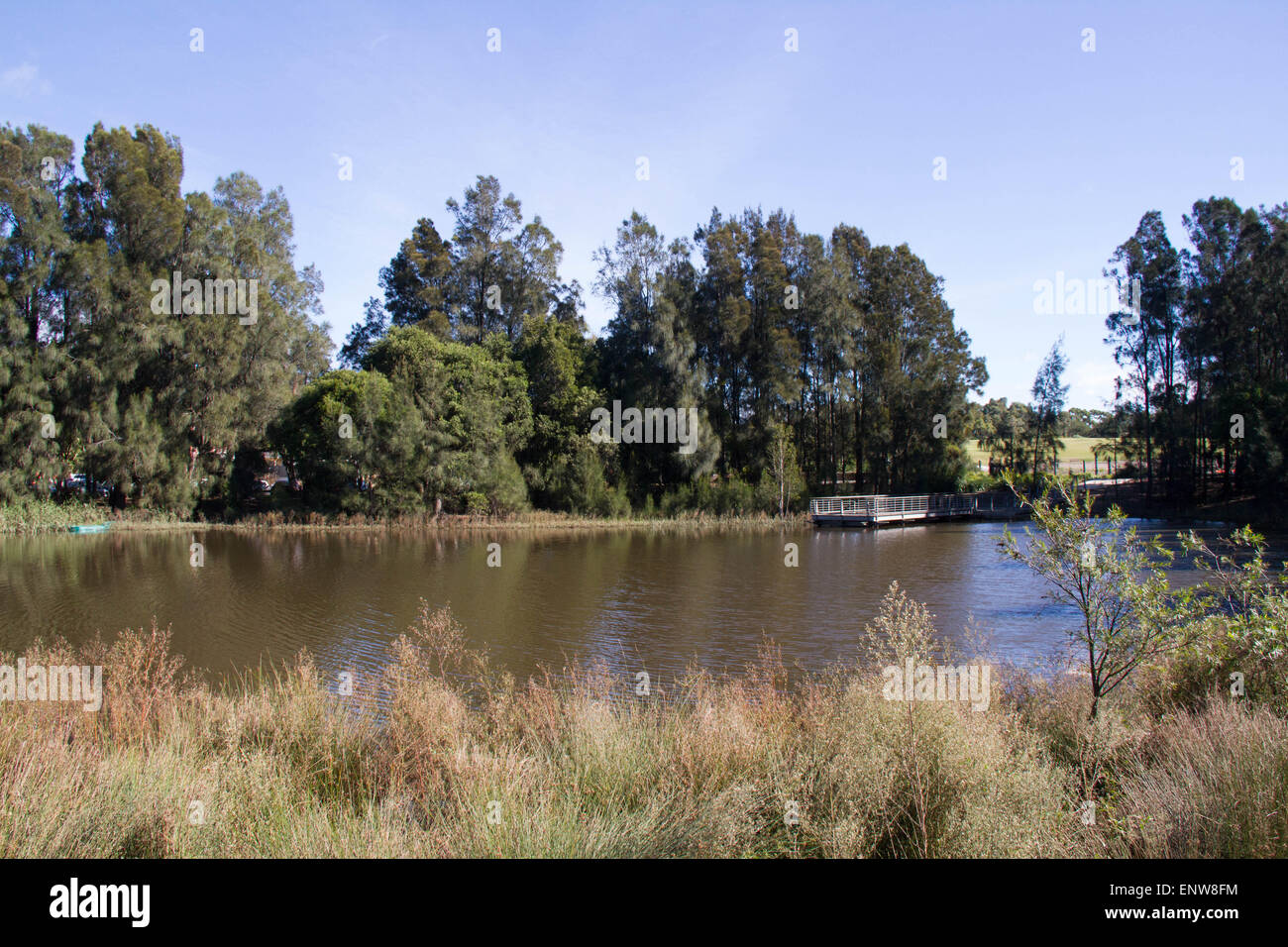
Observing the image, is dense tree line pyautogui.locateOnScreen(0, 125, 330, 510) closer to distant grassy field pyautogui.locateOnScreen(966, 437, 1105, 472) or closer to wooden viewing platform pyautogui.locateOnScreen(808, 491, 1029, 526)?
wooden viewing platform pyautogui.locateOnScreen(808, 491, 1029, 526)

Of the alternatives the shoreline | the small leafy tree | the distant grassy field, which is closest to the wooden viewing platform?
the shoreline

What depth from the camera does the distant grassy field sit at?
91.4 meters

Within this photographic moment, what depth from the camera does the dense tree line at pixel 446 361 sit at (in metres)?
37.9

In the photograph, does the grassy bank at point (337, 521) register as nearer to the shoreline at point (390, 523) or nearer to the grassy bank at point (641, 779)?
the shoreline at point (390, 523)

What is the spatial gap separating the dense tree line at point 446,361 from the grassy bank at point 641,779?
35338 millimetres

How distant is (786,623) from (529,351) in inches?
1457

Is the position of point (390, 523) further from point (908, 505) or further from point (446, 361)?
point (908, 505)

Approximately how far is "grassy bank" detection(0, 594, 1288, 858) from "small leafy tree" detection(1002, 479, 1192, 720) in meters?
0.61

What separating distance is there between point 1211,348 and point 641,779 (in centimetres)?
5089

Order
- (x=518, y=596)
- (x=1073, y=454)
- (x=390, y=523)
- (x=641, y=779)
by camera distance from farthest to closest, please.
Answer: (x=1073, y=454) < (x=390, y=523) < (x=518, y=596) < (x=641, y=779)

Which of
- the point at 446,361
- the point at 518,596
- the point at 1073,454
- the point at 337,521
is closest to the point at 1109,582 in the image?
the point at 518,596

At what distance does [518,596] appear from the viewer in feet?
67.3
